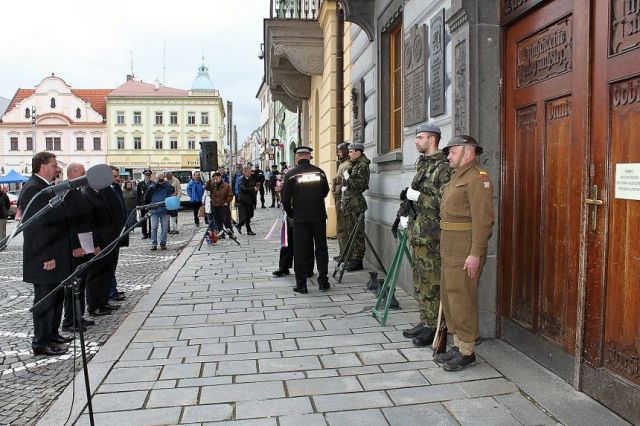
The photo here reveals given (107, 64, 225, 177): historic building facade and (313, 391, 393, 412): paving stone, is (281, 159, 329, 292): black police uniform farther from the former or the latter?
(107, 64, 225, 177): historic building facade

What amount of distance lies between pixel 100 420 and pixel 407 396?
198 cm

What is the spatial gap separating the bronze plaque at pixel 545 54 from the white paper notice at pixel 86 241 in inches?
173

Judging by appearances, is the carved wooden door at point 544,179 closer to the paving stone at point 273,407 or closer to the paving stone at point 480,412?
the paving stone at point 480,412

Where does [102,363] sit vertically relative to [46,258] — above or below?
below

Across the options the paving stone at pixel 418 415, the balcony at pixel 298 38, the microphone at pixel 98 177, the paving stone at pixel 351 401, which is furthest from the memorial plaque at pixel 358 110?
the microphone at pixel 98 177

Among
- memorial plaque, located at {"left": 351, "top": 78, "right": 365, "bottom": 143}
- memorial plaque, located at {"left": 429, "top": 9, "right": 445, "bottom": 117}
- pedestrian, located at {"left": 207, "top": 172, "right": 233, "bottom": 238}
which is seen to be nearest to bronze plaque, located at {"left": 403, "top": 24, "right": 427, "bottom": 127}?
memorial plaque, located at {"left": 429, "top": 9, "right": 445, "bottom": 117}

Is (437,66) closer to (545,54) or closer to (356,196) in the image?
(545,54)

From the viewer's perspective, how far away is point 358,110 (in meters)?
10.2

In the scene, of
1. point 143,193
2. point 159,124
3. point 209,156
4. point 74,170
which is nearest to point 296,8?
point 209,156

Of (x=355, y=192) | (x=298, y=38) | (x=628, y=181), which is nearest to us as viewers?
(x=628, y=181)

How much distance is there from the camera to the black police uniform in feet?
25.3

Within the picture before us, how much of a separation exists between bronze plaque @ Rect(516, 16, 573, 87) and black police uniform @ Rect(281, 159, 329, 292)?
138 inches

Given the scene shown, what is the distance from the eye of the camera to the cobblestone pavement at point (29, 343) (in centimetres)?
419

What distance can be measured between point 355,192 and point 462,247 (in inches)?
175
